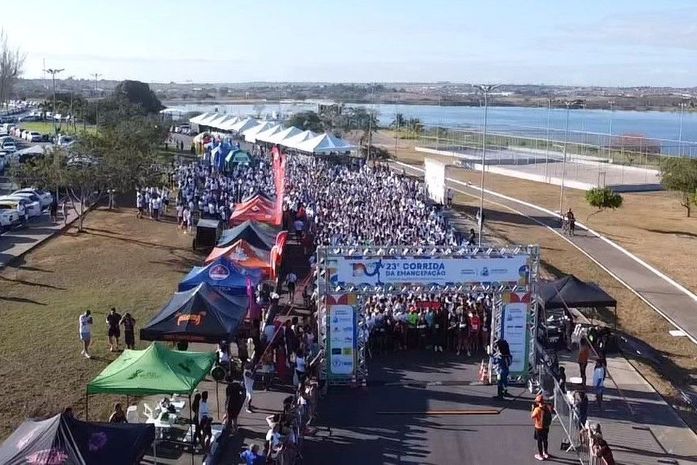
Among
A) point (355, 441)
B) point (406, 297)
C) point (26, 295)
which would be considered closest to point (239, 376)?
point (355, 441)

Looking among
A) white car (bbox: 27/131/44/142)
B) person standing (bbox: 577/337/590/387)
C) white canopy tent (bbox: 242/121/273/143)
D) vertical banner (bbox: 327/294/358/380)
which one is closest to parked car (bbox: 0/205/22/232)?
vertical banner (bbox: 327/294/358/380)

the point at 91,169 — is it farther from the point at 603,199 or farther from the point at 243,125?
the point at 243,125

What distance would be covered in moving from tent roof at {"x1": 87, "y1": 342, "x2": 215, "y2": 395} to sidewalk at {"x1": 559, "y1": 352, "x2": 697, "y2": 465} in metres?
7.16

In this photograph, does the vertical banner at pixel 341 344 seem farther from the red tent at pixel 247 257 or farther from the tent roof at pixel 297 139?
the tent roof at pixel 297 139

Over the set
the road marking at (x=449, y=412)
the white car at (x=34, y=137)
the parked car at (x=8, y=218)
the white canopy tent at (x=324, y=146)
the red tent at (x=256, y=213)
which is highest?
the white canopy tent at (x=324, y=146)

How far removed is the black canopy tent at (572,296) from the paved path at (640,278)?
2877mm

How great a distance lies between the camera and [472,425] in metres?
13.6

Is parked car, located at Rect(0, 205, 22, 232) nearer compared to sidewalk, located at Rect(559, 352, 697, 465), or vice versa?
sidewalk, located at Rect(559, 352, 697, 465)

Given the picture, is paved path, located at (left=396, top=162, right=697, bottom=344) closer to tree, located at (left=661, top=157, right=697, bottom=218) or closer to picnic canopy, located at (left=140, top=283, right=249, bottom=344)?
tree, located at (left=661, top=157, right=697, bottom=218)

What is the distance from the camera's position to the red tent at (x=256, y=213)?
26422 millimetres

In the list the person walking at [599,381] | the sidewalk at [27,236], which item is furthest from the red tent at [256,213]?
the person walking at [599,381]

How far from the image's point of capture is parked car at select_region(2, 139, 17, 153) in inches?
2127

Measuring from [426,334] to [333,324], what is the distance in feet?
9.73

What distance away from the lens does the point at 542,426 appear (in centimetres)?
1209
